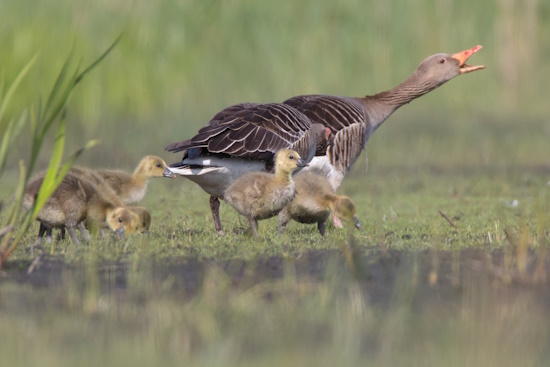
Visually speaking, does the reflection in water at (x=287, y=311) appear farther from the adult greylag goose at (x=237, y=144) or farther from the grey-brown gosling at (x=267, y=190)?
the adult greylag goose at (x=237, y=144)

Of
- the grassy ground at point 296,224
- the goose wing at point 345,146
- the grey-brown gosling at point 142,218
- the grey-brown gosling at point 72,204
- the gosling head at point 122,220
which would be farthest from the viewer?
the goose wing at point 345,146

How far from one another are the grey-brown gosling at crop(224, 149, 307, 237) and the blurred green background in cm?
489

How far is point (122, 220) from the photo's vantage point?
7621mm

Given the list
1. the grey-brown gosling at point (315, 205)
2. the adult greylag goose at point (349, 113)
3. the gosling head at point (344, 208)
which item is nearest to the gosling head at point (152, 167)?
the grey-brown gosling at point (315, 205)

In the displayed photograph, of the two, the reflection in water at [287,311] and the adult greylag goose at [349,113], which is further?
the adult greylag goose at [349,113]

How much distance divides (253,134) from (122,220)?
132cm

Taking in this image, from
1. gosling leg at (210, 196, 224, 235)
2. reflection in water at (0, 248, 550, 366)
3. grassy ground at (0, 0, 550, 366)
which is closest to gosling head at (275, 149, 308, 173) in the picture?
grassy ground at (0, 0, 550, 366)

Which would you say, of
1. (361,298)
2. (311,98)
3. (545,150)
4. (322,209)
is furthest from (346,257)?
(545,150)

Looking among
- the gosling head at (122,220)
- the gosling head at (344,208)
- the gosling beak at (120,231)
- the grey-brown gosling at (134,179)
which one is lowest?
the gosling beak at (120,231)

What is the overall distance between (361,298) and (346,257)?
0.75 m

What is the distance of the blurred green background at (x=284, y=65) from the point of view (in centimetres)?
1352

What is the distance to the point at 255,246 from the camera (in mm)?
7129

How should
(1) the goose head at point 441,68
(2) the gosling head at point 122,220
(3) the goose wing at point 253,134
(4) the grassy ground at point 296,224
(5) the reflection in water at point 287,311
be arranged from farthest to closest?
1. (1) the goose head at point 441,68
2. (3) the goose wing at point 253,134
3. (2) the gosling head at point 122,220
4. (4) the grassy ground at point 296,224
5. (5) the reflection in water at point 287,311

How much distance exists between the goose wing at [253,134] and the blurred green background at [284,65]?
14.3 ft
